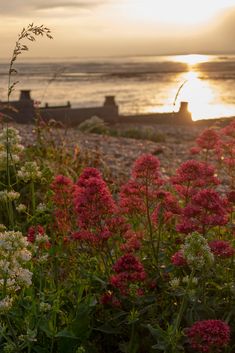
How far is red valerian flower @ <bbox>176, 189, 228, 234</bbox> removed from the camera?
11.6 feet

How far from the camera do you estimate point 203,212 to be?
3.60 metres

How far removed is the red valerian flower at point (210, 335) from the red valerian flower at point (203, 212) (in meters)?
0.71

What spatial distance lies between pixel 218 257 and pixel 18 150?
1759mm

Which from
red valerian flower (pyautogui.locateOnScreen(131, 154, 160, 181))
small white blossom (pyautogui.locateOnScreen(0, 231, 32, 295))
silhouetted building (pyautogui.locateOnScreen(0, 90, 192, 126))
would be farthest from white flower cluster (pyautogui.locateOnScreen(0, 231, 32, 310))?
silhouetted building (pyautogui.locateOnScreen(0, 90, 192, 126))

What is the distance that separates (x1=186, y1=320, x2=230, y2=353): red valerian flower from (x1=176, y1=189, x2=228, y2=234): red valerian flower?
2.34 feet

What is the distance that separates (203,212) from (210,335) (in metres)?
0.85

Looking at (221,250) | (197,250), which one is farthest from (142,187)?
(197,250)

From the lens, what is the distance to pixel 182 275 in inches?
156

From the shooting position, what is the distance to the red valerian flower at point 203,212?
3543mm

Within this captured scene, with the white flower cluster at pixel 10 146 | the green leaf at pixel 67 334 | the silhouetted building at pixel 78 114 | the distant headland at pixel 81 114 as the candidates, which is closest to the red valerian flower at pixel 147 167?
the white flower cluster at pixel 10 146

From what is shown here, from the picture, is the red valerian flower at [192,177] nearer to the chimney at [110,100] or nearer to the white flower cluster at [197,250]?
the white flower cluster at [197,250]

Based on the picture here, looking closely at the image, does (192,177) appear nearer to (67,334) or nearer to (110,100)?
(67,334)

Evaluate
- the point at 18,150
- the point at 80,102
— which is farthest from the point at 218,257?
the point at 80,102

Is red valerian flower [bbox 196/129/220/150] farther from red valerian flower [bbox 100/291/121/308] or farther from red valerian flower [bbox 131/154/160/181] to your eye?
red valerian flower [bbox 100/291/121/308]
